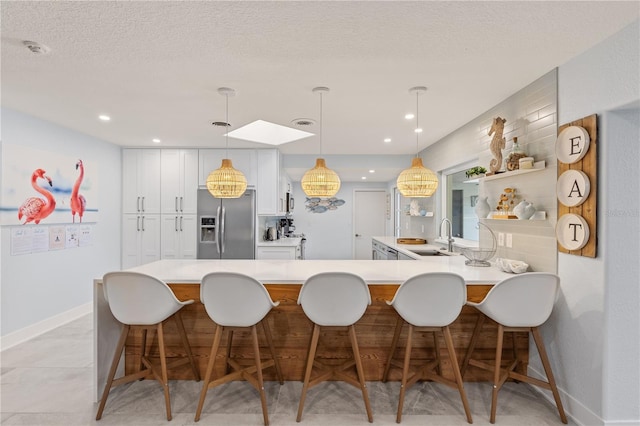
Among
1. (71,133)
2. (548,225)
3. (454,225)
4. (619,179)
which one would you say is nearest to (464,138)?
(454,225)

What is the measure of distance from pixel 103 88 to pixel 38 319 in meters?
2.63

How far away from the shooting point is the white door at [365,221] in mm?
7770

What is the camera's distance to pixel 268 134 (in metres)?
4.80

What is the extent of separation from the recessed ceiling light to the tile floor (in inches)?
119

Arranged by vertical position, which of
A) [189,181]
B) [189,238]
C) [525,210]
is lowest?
[189,238]

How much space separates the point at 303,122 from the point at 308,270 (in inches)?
69.6

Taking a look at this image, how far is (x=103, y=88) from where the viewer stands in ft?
8.85

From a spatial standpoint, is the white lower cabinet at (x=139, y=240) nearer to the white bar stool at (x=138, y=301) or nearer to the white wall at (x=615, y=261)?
the white bar stool at (x=138, y=301)

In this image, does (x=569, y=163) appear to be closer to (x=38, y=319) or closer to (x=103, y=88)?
(x=103, y=88)

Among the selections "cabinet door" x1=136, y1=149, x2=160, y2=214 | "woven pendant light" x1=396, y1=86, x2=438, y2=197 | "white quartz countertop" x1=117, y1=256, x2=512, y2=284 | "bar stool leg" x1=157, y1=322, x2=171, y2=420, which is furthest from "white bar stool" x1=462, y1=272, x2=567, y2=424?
"cabinet door" x1=136, y1=149, x2=160, y2=214

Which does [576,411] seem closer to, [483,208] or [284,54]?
[483,208]

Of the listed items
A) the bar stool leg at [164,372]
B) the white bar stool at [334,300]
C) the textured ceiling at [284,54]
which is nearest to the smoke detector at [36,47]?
the textured ceiling at [284,54]

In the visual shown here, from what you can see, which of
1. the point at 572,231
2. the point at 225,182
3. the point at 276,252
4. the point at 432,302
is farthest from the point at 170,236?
the point at 572,231

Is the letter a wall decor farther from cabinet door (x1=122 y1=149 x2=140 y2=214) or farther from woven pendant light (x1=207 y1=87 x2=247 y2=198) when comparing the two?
cabinet door (x1=122 y1=149 x2=140 y2=214)
